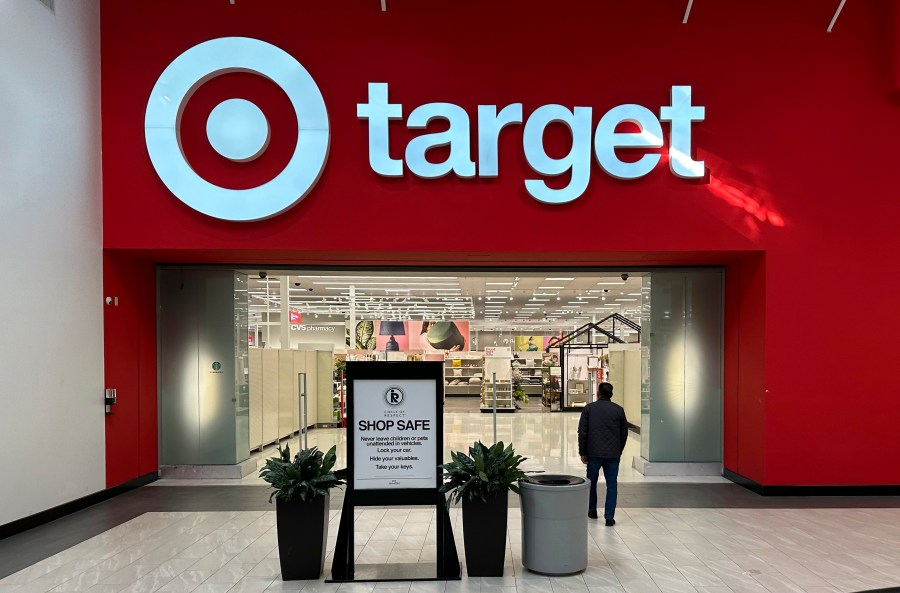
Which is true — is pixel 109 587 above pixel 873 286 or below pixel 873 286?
below

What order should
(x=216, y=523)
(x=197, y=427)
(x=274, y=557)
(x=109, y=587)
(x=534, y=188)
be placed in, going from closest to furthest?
(x=109, y=587)
(x=274, y=557)
(x=216, y=523)
(x=534, y=188)
(x=197, y=427)

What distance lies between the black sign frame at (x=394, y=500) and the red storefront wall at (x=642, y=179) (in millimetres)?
2894

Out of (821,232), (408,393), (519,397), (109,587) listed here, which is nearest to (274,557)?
(109,587)

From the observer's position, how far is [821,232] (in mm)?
8117

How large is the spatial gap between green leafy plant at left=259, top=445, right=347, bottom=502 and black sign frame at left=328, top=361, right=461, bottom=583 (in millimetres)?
165

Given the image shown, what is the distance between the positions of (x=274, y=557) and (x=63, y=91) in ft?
17.6

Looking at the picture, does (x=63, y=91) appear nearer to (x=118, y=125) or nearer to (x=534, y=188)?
(x=118, y=125)

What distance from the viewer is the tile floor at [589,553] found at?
518 cm

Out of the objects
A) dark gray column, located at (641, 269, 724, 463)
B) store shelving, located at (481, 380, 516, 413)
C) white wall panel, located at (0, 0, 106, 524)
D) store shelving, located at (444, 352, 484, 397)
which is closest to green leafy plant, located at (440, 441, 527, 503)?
white wall panel, located at (0, 0, 106, 524)

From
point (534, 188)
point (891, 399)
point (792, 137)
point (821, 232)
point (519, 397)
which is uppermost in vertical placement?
point (792, 137)

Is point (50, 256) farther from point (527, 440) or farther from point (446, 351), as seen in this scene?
point (446, 351)

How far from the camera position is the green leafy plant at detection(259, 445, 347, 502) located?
5238 millimetres

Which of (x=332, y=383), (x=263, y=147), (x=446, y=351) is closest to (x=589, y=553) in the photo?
(x=263, y=147)

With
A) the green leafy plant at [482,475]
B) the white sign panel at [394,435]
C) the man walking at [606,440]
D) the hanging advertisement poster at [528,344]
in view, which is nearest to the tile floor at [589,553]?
the man walking at [606,440]
